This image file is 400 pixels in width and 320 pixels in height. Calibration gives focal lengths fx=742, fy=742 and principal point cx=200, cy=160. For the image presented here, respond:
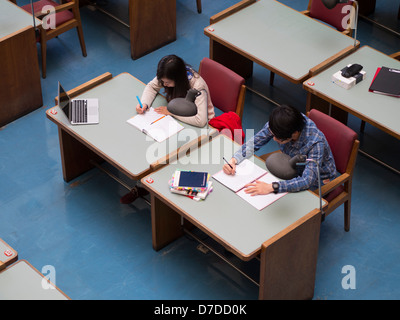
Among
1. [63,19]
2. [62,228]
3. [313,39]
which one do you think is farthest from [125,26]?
[62,228]

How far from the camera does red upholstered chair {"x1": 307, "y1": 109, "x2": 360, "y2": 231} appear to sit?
4.95 m

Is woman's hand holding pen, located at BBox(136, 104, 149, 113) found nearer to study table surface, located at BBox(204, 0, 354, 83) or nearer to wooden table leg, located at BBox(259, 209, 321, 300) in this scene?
study table surface, located at BBox(204, 0, 354, 83)

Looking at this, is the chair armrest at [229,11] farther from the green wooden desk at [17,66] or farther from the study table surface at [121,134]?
the green wooden desk at [17,66]

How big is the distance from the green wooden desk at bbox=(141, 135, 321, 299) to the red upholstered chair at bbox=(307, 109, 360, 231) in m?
0.42

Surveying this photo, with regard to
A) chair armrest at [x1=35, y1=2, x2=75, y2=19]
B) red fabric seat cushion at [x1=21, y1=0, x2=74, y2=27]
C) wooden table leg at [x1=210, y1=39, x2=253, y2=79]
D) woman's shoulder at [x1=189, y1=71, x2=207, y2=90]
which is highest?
woman's shoulder at [x1=189, y1=71, x2=207, y2=90]

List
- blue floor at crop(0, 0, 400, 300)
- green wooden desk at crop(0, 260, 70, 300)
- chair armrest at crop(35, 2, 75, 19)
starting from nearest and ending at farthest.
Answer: green wooden desk at crop(0, 260, 70, 300)
blue floor at crop(0, 0, 400, 300)
chair armrest at crop(35, 2, 75, 19)

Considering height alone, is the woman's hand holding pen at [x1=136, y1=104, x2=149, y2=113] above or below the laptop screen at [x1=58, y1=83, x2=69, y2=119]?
below

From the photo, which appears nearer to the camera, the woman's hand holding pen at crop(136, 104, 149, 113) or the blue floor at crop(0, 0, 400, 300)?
the blue floor at crop(0, 0, 400, 300)

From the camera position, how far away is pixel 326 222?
216 inches

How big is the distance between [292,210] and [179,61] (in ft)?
4.56

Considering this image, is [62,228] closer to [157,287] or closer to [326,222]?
[157,287]

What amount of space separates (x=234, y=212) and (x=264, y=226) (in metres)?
0.22

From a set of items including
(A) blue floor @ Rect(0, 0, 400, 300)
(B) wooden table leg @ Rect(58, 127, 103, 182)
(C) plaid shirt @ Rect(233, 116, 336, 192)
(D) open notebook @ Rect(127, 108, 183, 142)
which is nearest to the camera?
(C) plaid shirt @ Rect(233, 116, 336, 192)

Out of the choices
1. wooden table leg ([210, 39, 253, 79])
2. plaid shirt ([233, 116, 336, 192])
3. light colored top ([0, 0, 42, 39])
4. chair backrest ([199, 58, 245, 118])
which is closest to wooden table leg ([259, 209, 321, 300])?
plaid shirt ([233, 116, 336, 192])
